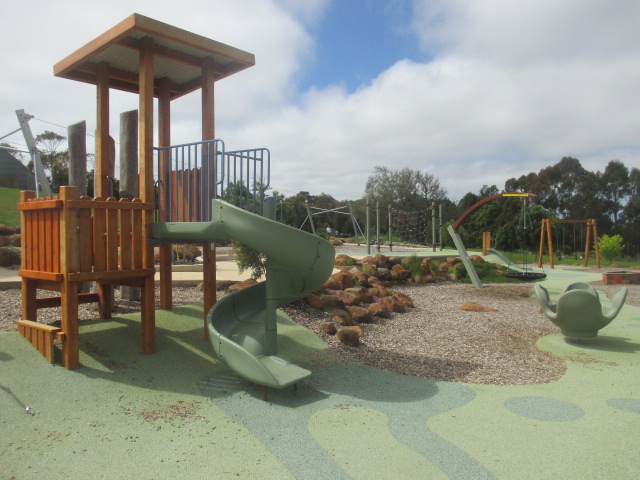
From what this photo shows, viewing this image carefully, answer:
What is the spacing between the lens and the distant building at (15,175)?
1521 inches

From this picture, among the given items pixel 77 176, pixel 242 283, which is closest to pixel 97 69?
pixel 77 176

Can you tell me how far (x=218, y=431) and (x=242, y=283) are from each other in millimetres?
5039

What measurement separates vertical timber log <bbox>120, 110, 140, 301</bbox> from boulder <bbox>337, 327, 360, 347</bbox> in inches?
137

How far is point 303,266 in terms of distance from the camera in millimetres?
4809

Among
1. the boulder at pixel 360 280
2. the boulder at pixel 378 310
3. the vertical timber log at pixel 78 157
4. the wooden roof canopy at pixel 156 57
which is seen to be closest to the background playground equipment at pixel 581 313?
the boulder at pixel 378 310

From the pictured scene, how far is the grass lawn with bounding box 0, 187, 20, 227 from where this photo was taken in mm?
19834

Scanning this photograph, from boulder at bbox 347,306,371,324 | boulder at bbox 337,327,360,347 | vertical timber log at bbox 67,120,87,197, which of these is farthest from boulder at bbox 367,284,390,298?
vertical timber log at bbox 67,120,87,197

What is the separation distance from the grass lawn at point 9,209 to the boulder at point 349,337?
49.9ft

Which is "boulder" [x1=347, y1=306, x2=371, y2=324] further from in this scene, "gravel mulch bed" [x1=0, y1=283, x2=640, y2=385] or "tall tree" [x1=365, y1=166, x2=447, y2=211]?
"tall tree" [x1=365, y1=166, x2=447, y2=211]

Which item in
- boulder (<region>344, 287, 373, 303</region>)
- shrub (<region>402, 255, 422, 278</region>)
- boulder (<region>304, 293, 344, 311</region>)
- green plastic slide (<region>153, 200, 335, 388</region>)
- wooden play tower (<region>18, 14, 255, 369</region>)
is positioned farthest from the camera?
shrub (<region>402, 255, 422, 278</region>)

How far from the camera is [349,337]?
6559 millimetres

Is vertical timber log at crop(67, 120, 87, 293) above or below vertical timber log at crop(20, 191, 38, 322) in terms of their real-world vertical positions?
above

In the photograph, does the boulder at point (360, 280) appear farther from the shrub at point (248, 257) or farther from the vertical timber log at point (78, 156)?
the vertical timber log at point (78, 156)

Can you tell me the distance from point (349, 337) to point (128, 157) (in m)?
4.64
